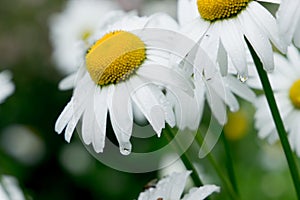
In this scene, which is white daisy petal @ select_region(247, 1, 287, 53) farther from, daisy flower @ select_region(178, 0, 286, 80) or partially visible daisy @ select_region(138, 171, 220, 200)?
partially visible daisy @ select_region(138, 171, 220, 200)

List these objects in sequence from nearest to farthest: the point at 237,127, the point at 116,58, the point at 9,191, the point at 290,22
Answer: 1. the point at 290,22
2. the point at 116,58
3. the point at 9,191
4. the point at 237,127

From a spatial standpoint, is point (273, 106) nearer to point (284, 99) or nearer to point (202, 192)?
point (202, 192)

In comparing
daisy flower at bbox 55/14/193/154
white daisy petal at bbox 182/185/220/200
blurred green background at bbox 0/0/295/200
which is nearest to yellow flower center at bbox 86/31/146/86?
daisy flower at bbox 55/14/193/154

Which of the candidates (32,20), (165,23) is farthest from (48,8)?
(165,23)

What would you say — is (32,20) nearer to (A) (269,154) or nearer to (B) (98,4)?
(B) (98,4)

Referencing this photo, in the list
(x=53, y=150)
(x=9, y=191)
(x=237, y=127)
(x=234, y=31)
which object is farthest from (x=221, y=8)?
(x=53, y=150)

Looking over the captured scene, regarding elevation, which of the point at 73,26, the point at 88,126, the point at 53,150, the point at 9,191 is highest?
the point at 88,126
